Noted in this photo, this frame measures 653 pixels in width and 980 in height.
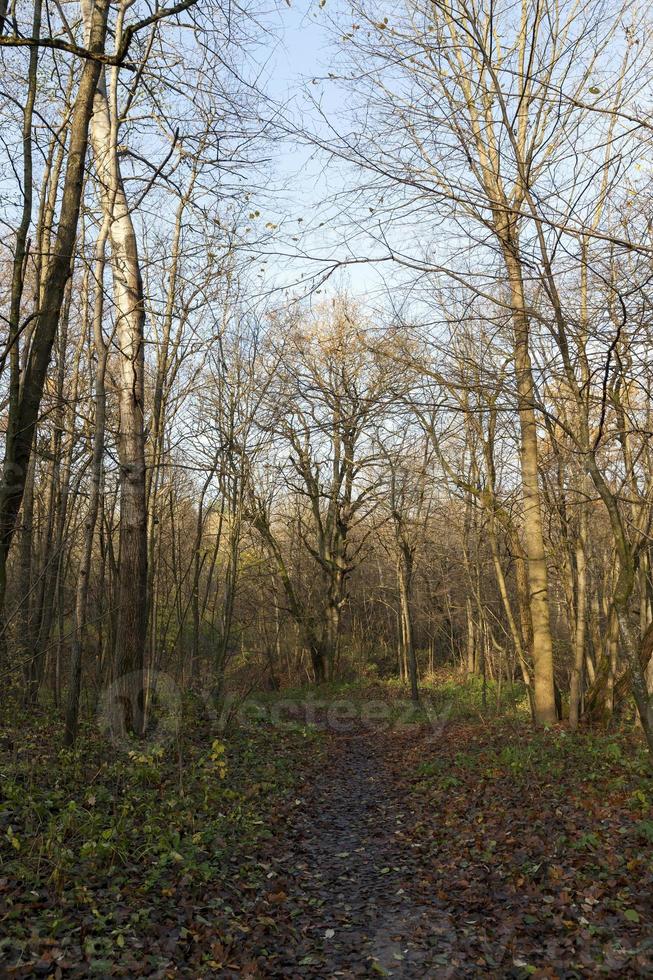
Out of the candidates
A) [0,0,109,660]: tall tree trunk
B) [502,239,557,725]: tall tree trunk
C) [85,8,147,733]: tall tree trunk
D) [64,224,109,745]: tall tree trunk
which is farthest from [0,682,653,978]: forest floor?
[0,0,109,660]: tall tree trunk

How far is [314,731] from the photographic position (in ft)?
44.9

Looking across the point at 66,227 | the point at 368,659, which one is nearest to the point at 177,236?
the point at 66,227

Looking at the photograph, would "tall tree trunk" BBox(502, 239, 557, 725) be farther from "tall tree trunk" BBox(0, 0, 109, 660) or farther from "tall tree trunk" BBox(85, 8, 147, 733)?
"tall tree trunk" BBox(0, 0, 109, 660)

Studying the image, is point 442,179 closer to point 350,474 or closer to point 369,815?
point 369,815

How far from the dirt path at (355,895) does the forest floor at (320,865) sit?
0.07 feet

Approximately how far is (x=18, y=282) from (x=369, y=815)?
669 centimetres

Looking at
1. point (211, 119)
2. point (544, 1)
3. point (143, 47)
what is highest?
point (143, 47)

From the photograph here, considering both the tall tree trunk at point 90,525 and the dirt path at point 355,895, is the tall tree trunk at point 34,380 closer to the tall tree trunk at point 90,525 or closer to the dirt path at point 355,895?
the tall tree trunk at point 90,525

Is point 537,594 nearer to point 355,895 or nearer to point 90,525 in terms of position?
point 355,895

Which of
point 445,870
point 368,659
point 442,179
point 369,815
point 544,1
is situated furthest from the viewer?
point 368,659

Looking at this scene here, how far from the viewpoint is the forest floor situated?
13.6ft

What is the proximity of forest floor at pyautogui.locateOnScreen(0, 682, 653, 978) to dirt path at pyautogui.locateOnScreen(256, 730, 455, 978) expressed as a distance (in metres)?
0.02

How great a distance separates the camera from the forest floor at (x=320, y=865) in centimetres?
416

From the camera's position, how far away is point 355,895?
5.47 meters
